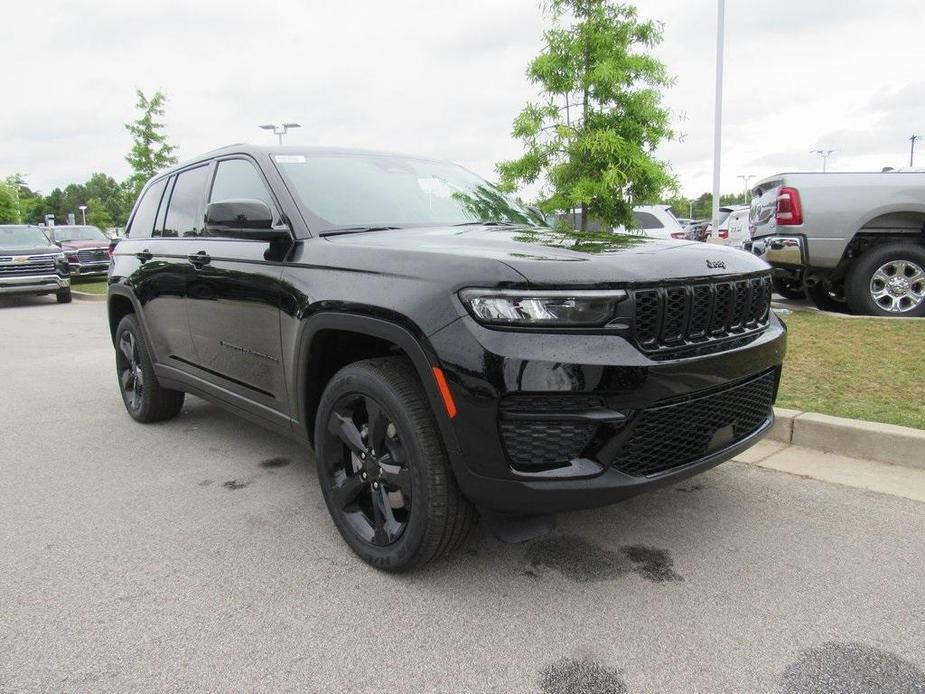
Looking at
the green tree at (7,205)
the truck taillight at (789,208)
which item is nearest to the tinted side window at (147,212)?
the truck taillight at (789,208)

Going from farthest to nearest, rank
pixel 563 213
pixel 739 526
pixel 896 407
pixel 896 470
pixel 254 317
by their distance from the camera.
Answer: pixel 563 213 < pixel 896 407 < pixel 896 470 < pixel 254 317 < pixel 739 526

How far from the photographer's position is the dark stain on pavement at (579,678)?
2.06 m

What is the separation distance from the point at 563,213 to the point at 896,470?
708 cm

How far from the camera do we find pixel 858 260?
733 centimetres

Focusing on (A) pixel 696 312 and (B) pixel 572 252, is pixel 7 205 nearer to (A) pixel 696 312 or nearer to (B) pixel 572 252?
(B) pixel 572 252

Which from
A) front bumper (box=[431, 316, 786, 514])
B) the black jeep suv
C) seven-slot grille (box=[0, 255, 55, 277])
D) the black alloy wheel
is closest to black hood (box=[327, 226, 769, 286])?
the black jeep suv

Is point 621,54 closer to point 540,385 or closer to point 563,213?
point 563,213

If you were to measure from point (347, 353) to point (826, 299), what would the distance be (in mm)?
7330

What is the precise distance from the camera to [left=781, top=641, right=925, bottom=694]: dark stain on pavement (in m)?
2.03

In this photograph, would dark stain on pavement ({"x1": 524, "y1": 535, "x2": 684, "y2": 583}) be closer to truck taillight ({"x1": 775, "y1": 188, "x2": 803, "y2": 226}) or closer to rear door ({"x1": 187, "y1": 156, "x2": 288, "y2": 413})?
rear door ({"x1": 187, "y1": 156, "x2": 288, "y2": 413})

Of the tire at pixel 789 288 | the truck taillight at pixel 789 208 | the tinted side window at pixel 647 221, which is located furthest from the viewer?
the tinted side window at pixel 647 221

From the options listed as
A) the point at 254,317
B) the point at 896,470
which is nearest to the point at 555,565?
the point at 254,317

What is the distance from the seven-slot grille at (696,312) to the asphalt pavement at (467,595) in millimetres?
926

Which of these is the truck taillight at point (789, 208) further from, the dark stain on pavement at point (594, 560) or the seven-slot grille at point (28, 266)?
the seven-slot grille at point (28, 266)
